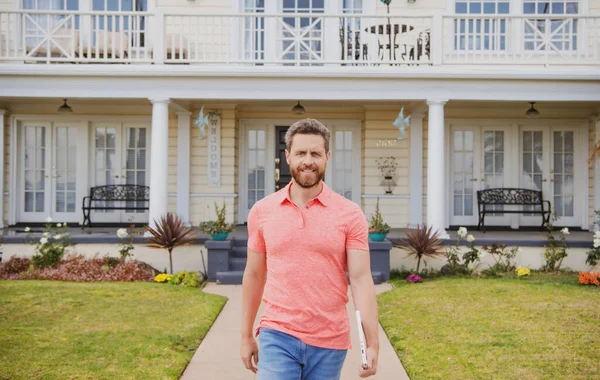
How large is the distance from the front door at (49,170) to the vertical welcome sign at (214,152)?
→ 9.36 ft

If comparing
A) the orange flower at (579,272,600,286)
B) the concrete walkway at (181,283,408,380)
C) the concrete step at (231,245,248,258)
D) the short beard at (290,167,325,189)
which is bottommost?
the concrete walkway at (181,283,408,380)

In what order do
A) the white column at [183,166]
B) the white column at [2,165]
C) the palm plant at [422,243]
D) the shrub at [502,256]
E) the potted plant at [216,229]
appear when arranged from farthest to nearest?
the white column at [183,166], the white column at [2,165], the shrub at [502,256], the palm plant at [422,243], the potted plant at [216,229]

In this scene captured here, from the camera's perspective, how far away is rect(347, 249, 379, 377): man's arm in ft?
8.27

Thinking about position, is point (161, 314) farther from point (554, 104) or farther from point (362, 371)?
point (554, 104)

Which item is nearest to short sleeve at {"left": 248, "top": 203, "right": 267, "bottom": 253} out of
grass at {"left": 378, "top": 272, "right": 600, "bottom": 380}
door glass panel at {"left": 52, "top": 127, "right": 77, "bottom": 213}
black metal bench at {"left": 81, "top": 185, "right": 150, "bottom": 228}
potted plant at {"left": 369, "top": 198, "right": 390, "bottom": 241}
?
grass at {"left": 378, "top": 272, "right": 600, "bottom": 380}

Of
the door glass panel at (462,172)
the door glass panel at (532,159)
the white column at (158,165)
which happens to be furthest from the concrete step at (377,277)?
the door glass panel at (532,159)

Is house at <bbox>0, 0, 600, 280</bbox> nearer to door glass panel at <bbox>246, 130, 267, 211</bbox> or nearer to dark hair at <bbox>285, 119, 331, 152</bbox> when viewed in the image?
door glass panel at <bbox>246, 130, 267, 211</bbox>

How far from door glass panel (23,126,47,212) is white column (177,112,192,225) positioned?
10.1ft

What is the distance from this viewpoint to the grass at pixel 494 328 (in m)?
4.97

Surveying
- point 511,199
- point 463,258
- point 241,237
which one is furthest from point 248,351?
point 511,199

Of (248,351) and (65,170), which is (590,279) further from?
(65,170)

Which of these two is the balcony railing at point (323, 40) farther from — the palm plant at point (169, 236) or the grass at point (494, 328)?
the grass at point (494, 328)

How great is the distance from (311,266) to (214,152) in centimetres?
1030

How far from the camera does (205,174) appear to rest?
12719 millimetres
